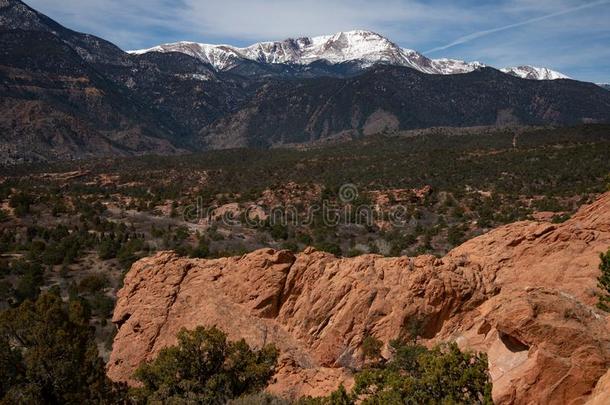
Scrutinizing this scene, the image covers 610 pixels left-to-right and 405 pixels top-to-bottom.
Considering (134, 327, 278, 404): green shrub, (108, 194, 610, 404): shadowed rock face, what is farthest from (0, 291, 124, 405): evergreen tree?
(134, 327, 278, 404): green shrub

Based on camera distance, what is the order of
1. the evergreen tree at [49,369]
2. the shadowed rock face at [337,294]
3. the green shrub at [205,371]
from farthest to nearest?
the shadowed rock face at [337,294]
the evergreen tree at [49,369]
the green shrub at [205,371]

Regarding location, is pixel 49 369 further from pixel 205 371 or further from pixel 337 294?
pixel 337 294

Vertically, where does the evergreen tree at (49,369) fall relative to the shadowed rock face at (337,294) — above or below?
below

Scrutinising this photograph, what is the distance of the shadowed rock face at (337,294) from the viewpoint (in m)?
22.1

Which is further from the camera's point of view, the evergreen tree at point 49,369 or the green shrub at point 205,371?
the evergreen tree at point 49,369

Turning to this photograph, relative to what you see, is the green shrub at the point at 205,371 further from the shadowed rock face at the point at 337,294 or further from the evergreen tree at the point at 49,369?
the evergreen tree at the point at 49,369

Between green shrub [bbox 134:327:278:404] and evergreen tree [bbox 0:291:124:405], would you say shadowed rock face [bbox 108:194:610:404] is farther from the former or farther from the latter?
evergreen tree [bbox 0:291:124:405]

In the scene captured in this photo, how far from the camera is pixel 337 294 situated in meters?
24.5

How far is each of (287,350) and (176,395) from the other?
5951 millimetres

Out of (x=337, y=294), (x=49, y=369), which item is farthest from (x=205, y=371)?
(x=337, y=294)

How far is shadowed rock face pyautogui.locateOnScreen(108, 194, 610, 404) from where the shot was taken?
72.5 ft

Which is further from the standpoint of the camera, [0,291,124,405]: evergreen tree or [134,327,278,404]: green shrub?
[0,291,124,405]: evergreen tree

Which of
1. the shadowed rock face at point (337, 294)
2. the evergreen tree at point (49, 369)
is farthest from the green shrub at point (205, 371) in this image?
the evergreen tree at point (49, 369)

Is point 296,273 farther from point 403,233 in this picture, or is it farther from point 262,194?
point 262,194
